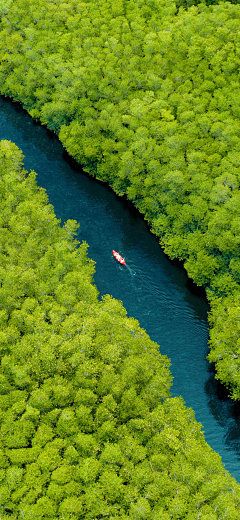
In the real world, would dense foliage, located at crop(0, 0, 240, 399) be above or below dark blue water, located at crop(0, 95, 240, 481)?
above

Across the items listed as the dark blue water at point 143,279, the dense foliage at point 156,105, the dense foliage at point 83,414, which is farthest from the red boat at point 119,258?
the dense foliage at point 83,414

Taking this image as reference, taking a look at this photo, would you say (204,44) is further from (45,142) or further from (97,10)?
(45,142)

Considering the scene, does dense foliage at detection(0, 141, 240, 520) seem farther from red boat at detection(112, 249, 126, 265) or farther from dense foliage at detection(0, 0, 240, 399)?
dense foliage at detection(0, 0, 240, 399)

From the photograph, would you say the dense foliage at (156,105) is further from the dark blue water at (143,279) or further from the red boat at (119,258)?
the red boat at (119,258)

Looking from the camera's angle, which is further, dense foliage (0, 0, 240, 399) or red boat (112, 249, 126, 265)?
red boat (112, 249, 126, 265)

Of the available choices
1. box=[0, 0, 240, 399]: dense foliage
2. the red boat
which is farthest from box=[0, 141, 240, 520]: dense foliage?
box=[0, 0, 240, 399]: dense foliage

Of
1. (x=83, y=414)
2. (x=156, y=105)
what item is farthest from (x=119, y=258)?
(x=83, y=414)

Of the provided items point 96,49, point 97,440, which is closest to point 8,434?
point 97,440
